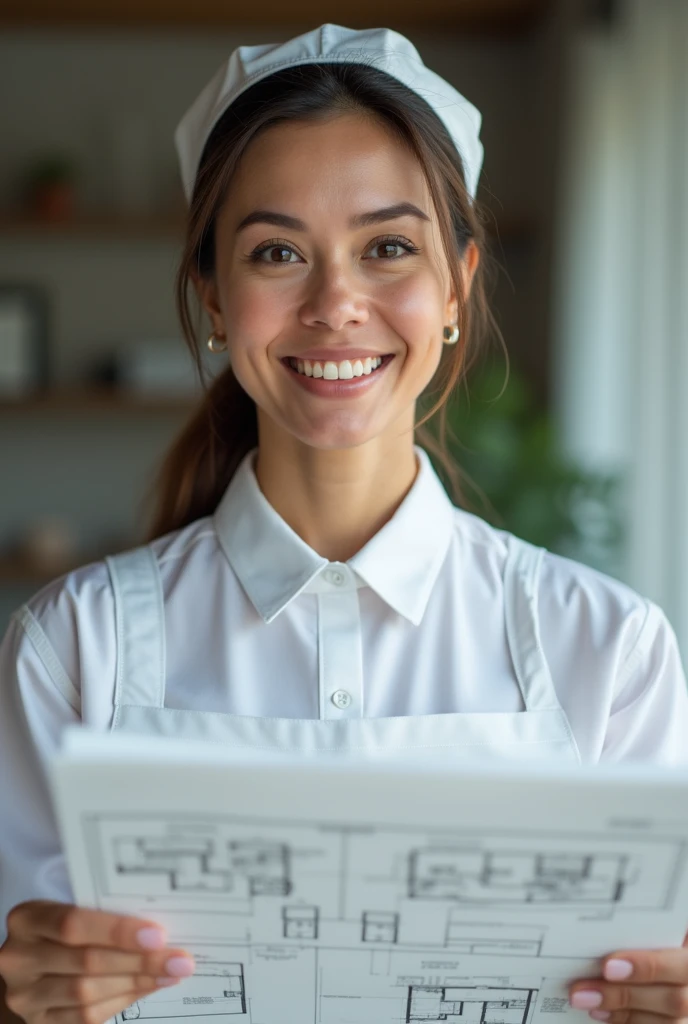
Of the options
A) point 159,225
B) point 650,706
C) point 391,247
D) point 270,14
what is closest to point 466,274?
point 391,247

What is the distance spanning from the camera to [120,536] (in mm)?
4523

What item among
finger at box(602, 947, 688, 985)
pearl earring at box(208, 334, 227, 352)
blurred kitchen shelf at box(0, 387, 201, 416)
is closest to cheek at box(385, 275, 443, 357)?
pearl earring at box(208, 334, 227, 352)

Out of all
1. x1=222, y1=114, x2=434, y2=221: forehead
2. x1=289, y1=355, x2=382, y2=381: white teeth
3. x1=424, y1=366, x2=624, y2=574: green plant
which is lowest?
x1=424, y1=366, x2=624, y2=574: green plant

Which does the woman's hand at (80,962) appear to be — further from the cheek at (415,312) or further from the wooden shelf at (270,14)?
the wooden shelf at (270,14)

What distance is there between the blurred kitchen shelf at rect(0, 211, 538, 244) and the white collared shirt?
3.08 m

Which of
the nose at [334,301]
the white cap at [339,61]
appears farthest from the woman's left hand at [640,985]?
the white cap at [339,61]

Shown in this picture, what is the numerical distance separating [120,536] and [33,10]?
1.88m

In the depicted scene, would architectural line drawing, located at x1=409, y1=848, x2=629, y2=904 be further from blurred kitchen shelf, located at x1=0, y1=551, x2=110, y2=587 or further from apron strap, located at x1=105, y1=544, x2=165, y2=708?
blurred kitchen shelf, located at x1=0, y1=551, x2=110, y2=587

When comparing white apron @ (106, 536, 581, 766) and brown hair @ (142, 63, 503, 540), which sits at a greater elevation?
brown hair @ (142, 63, 503, 540)

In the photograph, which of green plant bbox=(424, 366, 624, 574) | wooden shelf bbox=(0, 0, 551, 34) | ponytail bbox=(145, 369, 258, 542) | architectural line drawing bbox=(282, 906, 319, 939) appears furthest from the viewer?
wooden shelf bbox=(0, 0, 551, 34)

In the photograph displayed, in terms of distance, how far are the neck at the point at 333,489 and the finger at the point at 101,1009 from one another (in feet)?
1.67

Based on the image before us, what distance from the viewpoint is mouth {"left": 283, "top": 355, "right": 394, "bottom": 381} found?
120 cm

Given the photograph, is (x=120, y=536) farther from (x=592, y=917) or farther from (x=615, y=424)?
(x=592, y=917)

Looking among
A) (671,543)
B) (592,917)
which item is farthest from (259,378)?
(671,543)
